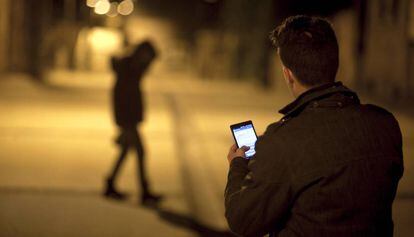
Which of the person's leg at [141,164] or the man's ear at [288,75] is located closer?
the man's ear at [288,75]

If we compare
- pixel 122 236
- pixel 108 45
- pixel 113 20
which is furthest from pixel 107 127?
pixel 113 20

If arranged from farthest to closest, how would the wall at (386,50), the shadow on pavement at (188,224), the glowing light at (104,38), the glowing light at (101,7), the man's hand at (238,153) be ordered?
the glowing light at (101,7) → the glowing light at (104,38) → the wall at (386,50) → the shadow on pavement at (188,224) → the man's hand at (238,153)

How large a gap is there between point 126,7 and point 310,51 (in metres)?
71.6

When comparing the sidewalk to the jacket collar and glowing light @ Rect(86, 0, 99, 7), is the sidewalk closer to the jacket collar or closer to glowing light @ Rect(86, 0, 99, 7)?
the jacket collar

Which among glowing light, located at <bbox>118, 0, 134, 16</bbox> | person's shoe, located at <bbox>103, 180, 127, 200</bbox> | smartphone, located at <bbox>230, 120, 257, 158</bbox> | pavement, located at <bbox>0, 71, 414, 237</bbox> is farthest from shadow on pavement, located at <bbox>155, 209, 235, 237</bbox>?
glowing light, located at <bbox>118, 0, 134, 16</bbox>

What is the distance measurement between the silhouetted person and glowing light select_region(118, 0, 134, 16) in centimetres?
6249

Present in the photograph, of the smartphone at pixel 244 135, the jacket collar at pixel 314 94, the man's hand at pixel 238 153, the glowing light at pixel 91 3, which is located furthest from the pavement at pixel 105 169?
the glowing light at pixel 91 3

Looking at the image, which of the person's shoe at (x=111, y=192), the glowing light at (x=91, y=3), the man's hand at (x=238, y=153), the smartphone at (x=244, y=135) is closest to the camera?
the man's hand at (x=238, y=153)

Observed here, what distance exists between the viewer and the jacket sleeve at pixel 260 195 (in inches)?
91.1

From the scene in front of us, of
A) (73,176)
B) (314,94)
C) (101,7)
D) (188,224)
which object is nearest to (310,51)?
(314,94)

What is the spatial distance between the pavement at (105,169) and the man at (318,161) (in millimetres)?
3958

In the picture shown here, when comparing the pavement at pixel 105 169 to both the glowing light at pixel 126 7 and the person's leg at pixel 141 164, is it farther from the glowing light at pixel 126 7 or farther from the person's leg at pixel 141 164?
the glowing light at pixel 126 7

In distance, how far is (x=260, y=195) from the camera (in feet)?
7.67

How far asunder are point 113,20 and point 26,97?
131ft
